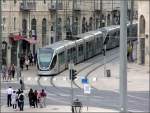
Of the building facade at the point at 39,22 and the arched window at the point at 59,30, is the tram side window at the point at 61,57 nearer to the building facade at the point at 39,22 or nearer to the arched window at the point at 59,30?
the building facade at the point at 39,22

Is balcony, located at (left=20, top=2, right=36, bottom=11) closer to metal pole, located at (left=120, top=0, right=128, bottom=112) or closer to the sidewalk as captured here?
the sidewalk

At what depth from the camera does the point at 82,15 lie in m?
77.1

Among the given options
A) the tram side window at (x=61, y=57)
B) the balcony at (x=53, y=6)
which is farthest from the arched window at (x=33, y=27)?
the tram side window at (x=61, y=57)

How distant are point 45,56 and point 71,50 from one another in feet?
18.2

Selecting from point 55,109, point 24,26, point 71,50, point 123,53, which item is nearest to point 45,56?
point 71,50

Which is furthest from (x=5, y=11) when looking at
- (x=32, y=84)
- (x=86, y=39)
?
(x=32, y=84)

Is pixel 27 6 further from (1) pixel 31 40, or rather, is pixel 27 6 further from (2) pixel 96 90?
(2) pixel 96 90

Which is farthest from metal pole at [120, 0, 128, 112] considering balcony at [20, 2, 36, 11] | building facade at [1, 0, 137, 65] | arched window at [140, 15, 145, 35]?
balcony at [20, 2, 36, 11]

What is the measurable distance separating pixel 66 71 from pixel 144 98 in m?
16.1

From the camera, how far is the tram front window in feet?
163

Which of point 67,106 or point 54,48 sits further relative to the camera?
point 54,48

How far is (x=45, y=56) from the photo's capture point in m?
49.9

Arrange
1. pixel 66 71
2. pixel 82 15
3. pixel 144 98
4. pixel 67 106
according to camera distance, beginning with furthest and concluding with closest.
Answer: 1. pixel 82 15
2. pixel 66 71
3. pixel 144 98
4. pixel 67 106

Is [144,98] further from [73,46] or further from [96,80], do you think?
[73,46]
